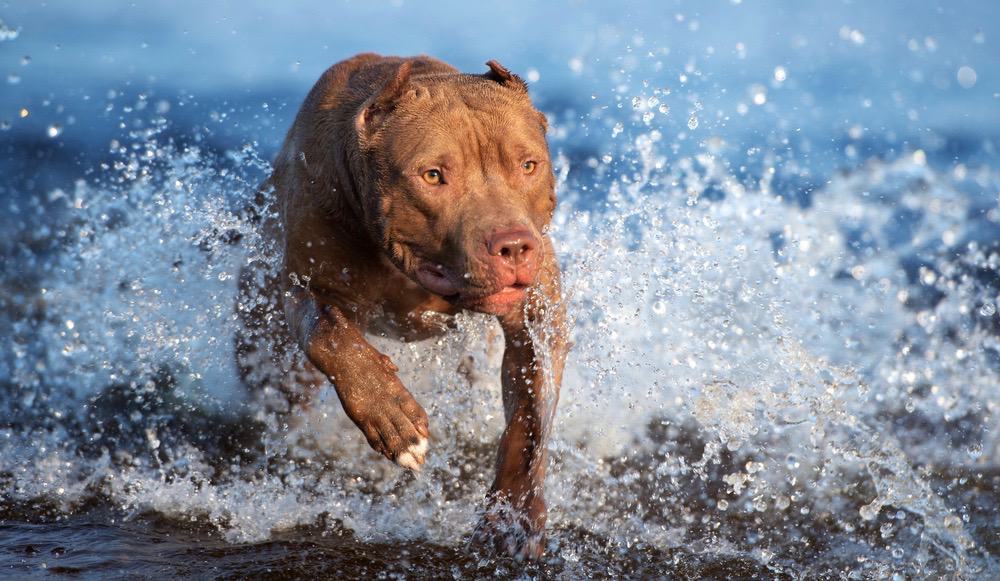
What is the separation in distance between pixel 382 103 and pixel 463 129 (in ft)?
1.27

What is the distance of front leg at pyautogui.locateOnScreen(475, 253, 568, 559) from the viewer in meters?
4.21

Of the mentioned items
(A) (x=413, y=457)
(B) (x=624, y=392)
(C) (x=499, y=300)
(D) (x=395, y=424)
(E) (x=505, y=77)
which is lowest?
(A) (x=413, y=457)

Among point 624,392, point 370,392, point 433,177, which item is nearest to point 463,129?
point 433,177

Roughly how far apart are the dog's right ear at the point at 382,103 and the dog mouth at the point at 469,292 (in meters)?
0.64

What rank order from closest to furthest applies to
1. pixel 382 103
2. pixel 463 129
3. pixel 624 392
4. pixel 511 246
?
1. pixel 511 246
2. pixel 463 129
3. pixel 382 103
4. pixel 624 392

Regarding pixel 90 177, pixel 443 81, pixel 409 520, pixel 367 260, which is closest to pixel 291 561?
pixel 409 520

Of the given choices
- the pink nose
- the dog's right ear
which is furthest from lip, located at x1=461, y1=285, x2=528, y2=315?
the dog's right ear

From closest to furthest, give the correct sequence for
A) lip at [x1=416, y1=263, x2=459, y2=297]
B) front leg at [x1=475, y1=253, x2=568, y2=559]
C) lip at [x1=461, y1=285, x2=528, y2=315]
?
lip at [x1=461, y1=285, x2=528, y2=315], lip at [x1=416, y1=263, x2=459, y2=297], front leg at [x1=475, y1=253, x2=568, y2=559]

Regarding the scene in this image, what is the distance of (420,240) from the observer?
4.16 metres

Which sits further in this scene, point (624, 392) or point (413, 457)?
point (624, 392)

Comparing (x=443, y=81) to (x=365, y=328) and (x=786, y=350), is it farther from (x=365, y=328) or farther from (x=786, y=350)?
(x=786, y=350)

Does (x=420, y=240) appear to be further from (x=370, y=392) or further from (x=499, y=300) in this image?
(x=370, y=392)

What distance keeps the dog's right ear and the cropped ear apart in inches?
15.0

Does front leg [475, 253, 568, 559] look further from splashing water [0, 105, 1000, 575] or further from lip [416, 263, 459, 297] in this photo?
lip [416, 263, 459, 297]
